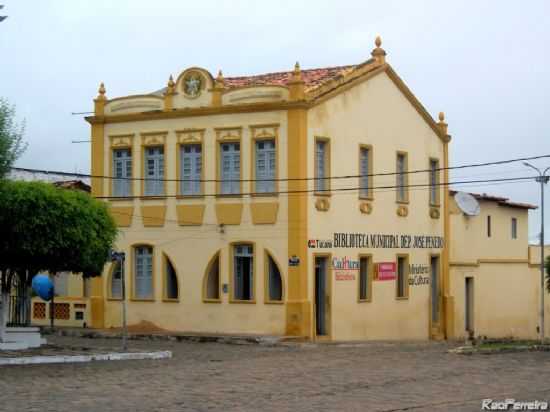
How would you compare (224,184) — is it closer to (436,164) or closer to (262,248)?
(262,248)

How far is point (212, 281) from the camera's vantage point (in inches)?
1340

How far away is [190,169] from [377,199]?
6143 mm

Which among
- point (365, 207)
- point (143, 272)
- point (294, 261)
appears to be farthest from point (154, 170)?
point (365, 207)

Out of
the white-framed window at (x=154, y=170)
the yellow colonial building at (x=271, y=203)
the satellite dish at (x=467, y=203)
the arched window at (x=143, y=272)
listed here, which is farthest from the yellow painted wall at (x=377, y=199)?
the arched window at (x=143, y=272)

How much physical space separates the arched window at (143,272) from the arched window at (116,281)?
2.68 feet

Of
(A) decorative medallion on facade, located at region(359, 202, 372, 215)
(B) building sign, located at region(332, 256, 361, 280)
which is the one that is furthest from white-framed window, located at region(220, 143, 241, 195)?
(A) decorative medallion on facade, located at region(359, 202, 372, 215)

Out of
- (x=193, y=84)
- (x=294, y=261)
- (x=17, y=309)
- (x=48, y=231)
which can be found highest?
(x=193, y=84)

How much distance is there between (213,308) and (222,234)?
227 cm

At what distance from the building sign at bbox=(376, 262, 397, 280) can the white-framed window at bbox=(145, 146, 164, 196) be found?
747 centimetres

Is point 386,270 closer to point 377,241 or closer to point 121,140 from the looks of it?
point 377,241

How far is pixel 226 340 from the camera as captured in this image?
103 feet

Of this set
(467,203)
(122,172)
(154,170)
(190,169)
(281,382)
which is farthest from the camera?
(467,203)

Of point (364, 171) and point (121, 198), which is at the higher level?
point (364, 171)

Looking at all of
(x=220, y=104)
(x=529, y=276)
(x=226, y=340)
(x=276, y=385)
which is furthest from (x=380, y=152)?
(x=276, y=385)
